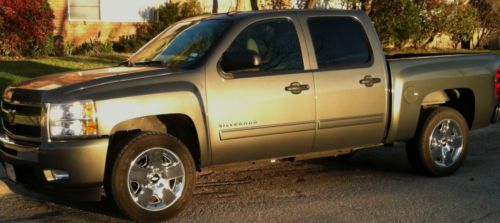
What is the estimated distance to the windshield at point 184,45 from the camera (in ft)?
18.7

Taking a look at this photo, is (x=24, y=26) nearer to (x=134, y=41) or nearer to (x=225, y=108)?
(x=134, y=41)

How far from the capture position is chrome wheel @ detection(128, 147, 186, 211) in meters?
5.23

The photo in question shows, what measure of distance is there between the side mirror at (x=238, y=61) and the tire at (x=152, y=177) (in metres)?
0.80

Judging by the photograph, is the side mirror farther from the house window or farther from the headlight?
the house window

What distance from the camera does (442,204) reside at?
19.1 feet

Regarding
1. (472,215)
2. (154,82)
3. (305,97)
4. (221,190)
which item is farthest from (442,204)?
(154,82)

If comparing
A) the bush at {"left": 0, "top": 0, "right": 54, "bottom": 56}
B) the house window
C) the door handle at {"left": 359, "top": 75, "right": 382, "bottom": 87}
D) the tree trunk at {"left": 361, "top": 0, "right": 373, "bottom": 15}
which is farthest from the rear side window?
the tree trunk at {"left": 361, "top": 0, "right": 373, "bottom": 15}

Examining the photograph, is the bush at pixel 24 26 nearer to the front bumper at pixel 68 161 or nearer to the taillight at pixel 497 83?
the front bumper at pixel 68 161

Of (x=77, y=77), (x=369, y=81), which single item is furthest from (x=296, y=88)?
(x=77, y=77)

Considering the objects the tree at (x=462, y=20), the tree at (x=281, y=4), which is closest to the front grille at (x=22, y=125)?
the tree at (x=281, y=4)

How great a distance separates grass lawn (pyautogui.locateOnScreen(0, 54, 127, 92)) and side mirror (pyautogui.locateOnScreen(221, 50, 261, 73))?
25.0 ft

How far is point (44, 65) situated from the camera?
49.0ft

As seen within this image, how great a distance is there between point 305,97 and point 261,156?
693 mm

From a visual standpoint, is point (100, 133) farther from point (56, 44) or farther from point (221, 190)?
point (56, 44)
